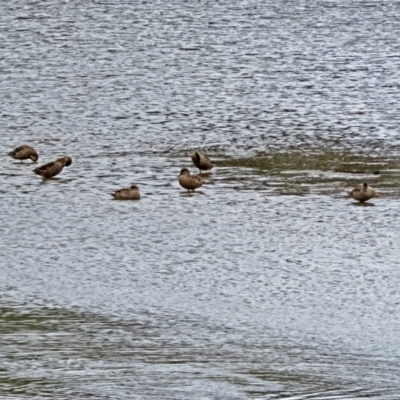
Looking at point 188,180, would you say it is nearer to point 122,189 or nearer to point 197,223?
point 122,189

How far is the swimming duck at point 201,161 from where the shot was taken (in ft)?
38.7

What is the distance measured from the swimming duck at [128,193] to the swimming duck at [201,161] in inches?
42.4

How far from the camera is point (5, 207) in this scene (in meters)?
10.7

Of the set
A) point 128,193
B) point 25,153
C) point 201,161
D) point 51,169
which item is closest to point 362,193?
point 201,161

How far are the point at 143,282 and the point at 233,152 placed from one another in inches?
169

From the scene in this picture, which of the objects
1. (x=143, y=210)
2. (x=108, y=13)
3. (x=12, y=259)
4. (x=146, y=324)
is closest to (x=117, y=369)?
(x=146, y=324)

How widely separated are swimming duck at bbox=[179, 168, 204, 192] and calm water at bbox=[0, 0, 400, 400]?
86 millimetres

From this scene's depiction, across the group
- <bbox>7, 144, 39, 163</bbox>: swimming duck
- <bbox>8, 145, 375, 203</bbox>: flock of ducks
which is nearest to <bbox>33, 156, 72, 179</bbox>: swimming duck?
<bbox>8, 145, 375, 203</bbox>: flock of ducks

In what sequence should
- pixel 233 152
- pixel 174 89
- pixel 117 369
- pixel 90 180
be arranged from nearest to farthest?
1. pixel 117 369
2. pixel 90 180
3. pixel 233 152
4. pixel 174 89

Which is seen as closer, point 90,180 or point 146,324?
point 146,324

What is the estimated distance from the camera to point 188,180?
1115cm

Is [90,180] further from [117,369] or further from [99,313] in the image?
[117,369]

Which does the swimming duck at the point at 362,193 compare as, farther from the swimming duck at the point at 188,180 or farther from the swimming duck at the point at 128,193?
the swimming duck at the point at 128,193

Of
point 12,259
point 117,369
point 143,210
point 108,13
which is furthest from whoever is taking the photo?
point 108,13
